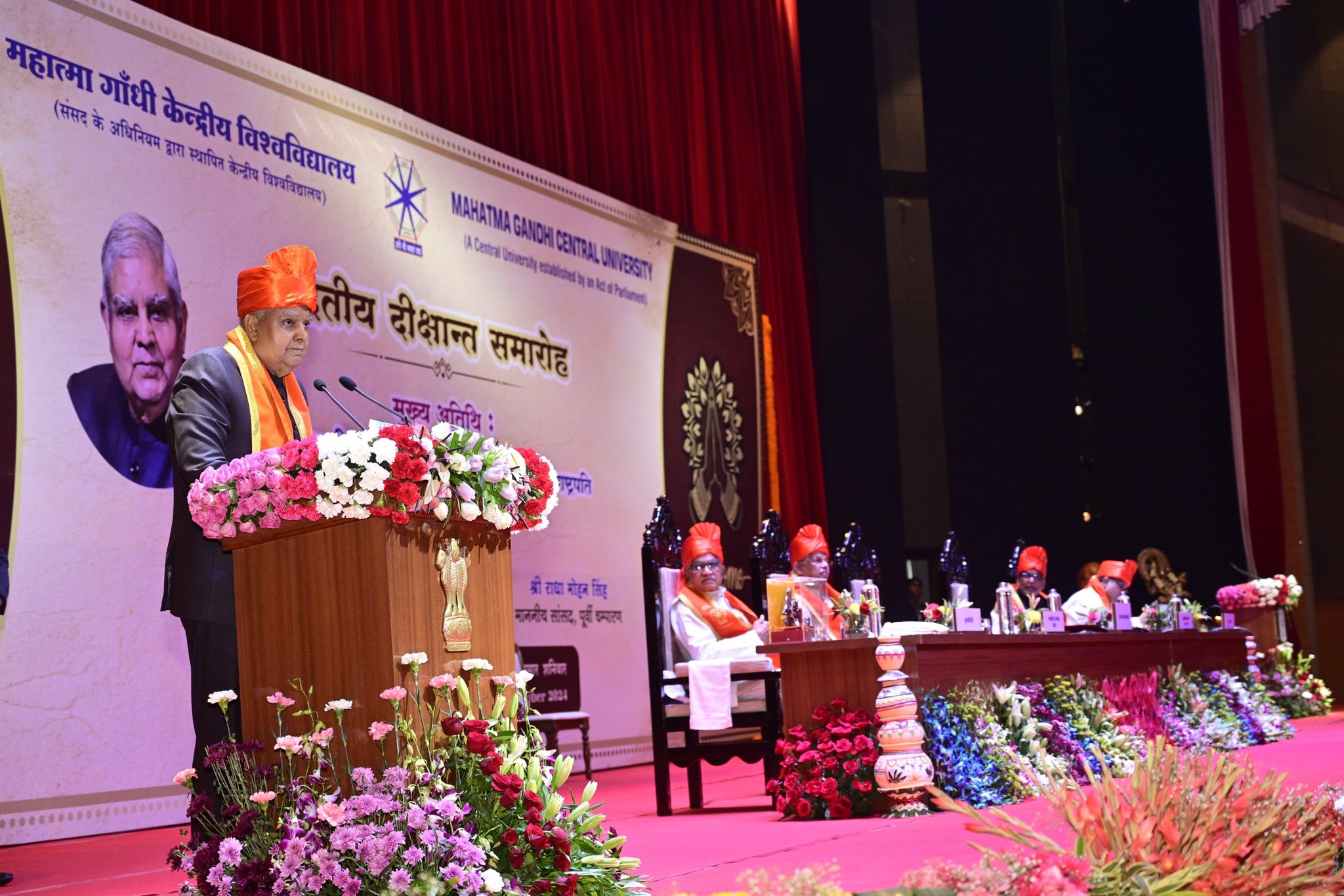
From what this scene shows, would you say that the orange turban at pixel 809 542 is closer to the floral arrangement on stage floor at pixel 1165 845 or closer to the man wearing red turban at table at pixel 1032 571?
the man wearing red turban at table at pixel 1032 571

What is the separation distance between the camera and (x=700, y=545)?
20.9 feet

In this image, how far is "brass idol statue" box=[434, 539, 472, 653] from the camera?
2.87 m

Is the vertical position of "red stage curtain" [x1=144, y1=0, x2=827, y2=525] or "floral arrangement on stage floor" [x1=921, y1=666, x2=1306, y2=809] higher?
"red stage curtain" [x1=144, y1=0, x2=827, y2=525]

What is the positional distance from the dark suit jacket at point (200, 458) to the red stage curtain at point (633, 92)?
3.89 m

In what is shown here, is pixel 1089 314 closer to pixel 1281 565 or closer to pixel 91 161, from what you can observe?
pixel 1281 565

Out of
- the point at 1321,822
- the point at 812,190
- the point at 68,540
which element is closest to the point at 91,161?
the point at 68,540

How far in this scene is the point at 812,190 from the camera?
11.5 m

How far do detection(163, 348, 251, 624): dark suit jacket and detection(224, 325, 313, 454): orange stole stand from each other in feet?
0.16

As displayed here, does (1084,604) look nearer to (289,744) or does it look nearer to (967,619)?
(967,619)

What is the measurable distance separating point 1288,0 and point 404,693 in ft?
36.9

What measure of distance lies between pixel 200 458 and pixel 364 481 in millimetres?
485

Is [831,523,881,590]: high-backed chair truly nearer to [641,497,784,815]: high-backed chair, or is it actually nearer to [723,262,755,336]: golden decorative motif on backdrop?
[641,497,784,815]: high-backed chair

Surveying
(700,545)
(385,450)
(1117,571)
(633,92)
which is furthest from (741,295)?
(385,450)

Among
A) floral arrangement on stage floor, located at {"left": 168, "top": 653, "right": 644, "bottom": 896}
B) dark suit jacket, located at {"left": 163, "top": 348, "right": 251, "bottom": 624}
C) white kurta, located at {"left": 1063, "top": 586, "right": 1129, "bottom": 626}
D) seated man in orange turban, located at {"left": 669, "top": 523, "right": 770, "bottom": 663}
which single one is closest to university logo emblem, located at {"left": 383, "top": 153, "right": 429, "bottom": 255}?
seated man in orange turban, located at {"left": 669, "top": 523, "right": 770, "bottom": 663}
